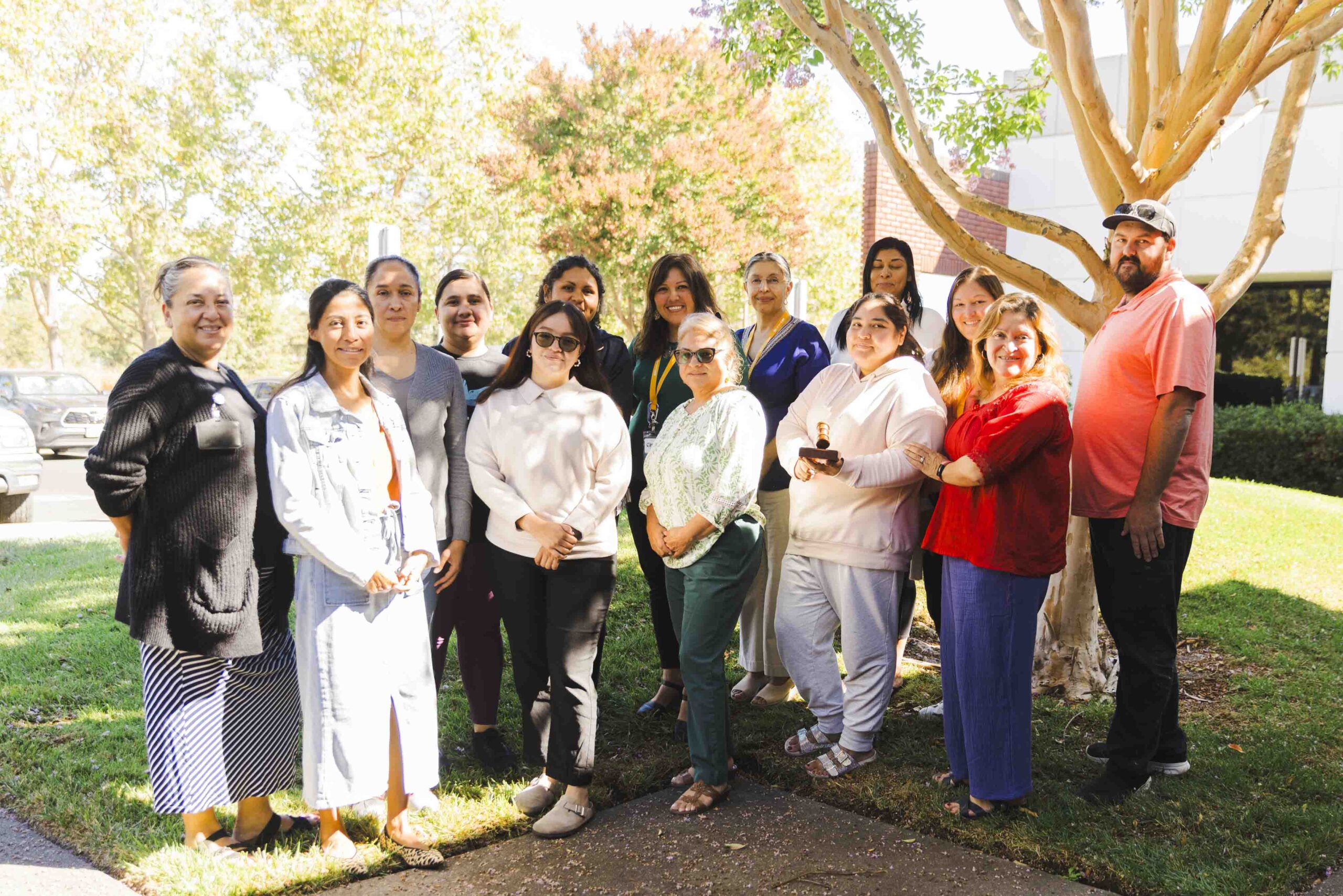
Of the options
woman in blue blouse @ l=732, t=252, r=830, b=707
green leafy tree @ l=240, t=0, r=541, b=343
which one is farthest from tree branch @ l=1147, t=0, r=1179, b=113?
green leafy tree @ l=240, t=0, r=541, b=343

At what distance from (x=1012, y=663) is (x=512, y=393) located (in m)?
2.27

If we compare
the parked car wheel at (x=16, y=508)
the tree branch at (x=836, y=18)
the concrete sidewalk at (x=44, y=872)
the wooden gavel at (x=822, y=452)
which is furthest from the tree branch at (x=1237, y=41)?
the parked car wheel at (x=16, y=508)

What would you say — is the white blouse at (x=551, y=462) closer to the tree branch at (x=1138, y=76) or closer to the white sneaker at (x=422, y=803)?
the white sneaker at (x=422, y=803)

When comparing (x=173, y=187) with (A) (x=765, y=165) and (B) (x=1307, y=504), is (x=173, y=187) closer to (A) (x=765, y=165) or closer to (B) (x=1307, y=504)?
(A) (x=765, y=165)

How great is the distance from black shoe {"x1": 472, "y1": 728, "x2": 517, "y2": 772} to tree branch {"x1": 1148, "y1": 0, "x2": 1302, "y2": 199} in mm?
4328

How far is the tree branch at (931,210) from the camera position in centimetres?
578

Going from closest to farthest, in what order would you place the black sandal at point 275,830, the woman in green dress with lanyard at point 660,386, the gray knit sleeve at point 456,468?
the black sandal at point 275,830
the gray knit sleeve at point 456,468
the woman in green dress with lanyard at point 660,386

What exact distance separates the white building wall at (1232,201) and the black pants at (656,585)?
13.8 metres

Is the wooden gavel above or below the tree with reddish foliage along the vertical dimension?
below

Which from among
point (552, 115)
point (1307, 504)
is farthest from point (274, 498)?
point (552, 115)

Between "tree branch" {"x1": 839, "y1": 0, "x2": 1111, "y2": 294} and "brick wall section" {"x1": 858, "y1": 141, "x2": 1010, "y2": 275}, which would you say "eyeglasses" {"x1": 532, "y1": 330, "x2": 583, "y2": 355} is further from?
"brick wall section" {"x1": 858, "y1": 141, "x2": 1010, "y2": 275}

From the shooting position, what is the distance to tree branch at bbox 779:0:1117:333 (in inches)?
227

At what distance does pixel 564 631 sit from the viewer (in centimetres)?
420

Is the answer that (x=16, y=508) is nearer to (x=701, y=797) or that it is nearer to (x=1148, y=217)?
(x=701, y=797)
